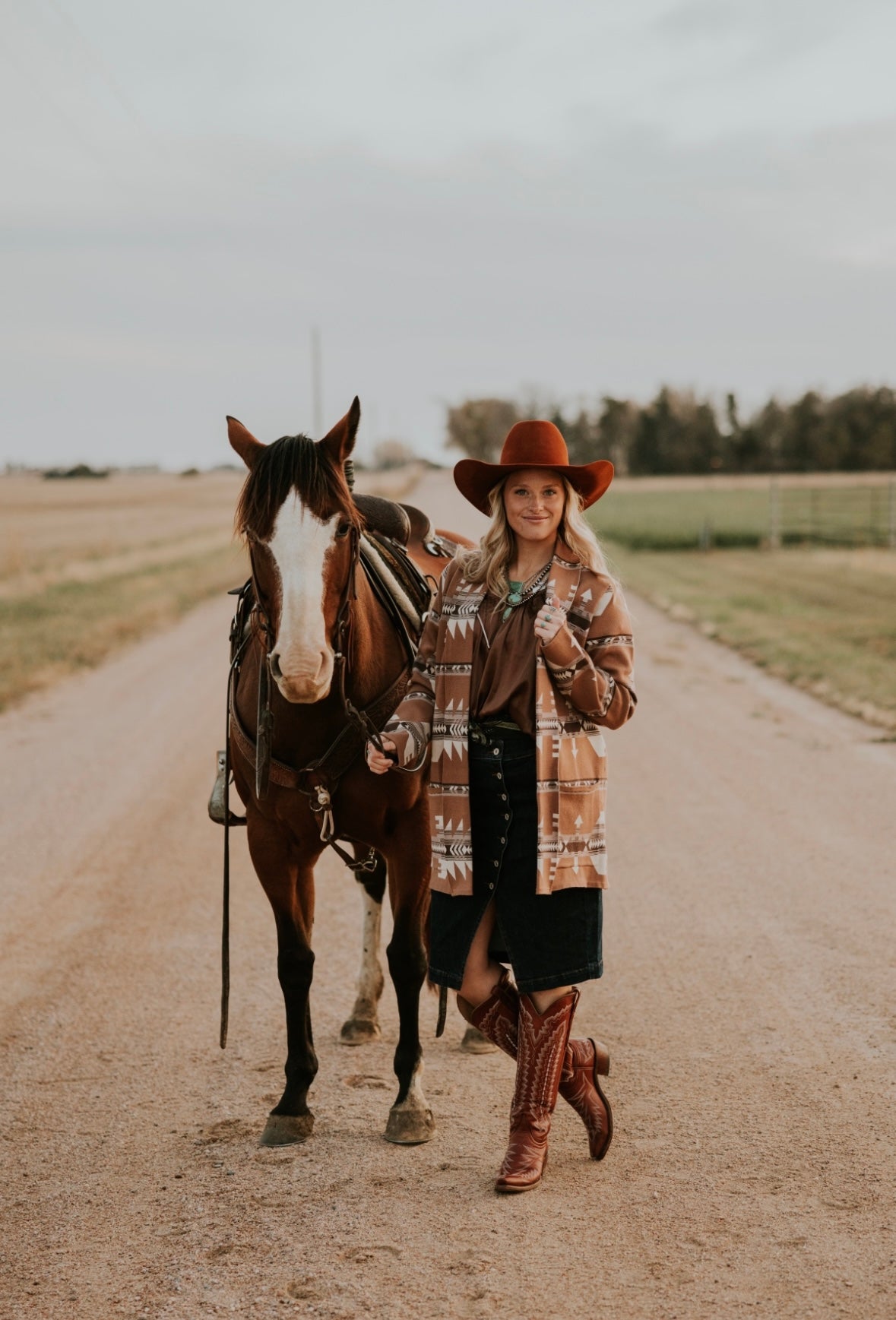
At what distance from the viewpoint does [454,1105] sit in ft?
13.1

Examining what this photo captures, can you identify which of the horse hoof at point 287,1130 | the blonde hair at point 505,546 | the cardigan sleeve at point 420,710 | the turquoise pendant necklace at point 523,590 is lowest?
the horse hoof at point 287,1130

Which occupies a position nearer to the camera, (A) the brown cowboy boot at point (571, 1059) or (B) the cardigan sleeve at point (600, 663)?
(B) the cardigan sleeve at point (600, 663)

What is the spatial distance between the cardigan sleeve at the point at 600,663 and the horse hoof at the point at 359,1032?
1.84 metres

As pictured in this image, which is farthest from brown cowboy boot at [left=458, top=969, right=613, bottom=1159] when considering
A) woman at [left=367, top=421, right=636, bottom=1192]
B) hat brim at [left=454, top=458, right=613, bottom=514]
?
hat brim at [left=454, top=458, right=613, bottom=514]

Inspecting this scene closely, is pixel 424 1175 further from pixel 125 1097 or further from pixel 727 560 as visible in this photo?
pixel 727 560

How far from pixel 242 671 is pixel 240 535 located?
66 centimetres

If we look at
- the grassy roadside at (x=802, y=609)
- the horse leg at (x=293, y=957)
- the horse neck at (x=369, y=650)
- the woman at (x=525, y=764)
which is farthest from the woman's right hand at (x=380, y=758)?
the grassy roadside at (x=802, y=609)

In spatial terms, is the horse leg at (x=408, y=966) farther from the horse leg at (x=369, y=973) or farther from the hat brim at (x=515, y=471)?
the hat brim at (x=515, y=471)

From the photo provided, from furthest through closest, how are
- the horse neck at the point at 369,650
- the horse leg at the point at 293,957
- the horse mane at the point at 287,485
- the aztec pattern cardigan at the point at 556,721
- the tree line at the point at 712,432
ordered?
the tree line at the point at 712,432 < the horse neck at the point at 369,650 < the horse leg at the point at 293,957 < the horse mane at the point at 287,485 < the aztec pattern cardigan at the point at 556,721

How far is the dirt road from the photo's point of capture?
2.92m

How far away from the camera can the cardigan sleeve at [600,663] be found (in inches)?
125

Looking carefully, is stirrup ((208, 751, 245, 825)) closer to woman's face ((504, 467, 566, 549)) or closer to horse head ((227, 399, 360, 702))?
horse head ((227, 399, 360, 702))

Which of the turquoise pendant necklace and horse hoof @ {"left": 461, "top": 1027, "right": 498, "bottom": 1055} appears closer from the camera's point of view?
the turquoise pendant necklace

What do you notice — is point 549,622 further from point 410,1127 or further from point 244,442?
point 410,1127
